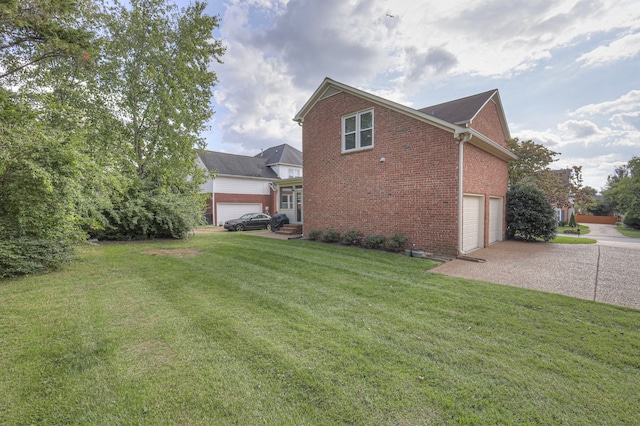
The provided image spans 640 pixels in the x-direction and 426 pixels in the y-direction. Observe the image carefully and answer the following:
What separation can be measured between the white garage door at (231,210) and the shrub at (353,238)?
1715cm

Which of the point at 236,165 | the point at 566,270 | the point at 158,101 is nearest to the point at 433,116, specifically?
the point at 566,270

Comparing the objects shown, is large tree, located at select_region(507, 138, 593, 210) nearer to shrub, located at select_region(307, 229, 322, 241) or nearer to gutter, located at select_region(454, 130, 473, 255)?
gutter, located at select_region(454, 130, 473, 255)

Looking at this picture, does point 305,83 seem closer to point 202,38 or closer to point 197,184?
point 202,38

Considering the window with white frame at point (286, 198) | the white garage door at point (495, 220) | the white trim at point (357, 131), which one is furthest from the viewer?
the window with white frame at point (286, 198)

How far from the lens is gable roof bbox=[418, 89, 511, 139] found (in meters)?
11.4

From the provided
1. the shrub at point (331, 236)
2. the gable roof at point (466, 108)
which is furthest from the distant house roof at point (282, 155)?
the shrub at point (331, 236)

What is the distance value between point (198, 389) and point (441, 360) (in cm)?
243

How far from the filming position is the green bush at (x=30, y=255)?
562cm

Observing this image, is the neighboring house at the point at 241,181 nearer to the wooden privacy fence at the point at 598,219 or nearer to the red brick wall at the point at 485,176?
the red brick wall at the point at 485,176

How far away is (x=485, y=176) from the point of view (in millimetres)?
10188

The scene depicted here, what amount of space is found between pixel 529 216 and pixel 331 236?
8880 mm

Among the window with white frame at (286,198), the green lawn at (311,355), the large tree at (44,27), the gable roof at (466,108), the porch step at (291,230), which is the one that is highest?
the gable roof at (466,108)

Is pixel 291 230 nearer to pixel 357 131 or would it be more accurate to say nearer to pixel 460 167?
pixel 357 131

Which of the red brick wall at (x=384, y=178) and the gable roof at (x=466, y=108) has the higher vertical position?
the gable roof at (x=466, y=108)
